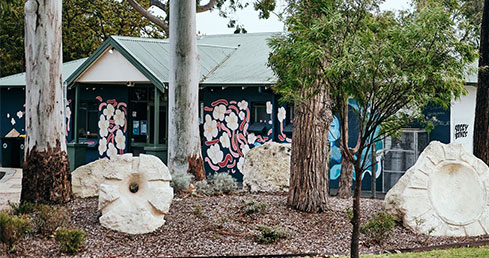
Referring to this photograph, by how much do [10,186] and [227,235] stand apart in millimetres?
10385

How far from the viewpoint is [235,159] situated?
19.8m

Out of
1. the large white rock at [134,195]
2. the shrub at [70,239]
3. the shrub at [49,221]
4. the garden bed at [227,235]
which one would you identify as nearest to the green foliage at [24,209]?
the garden bed at [227,235]

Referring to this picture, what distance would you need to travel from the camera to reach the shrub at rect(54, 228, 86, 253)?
27.6 ft

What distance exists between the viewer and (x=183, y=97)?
13.7 meters

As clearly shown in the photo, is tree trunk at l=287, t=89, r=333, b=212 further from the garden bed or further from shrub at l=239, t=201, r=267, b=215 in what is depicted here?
shrub at l=239, t=201, r=267, b=215

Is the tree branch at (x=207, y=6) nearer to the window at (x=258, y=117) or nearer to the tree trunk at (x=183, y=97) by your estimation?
the window at (x=258, y=117)

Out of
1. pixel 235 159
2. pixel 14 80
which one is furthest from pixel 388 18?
pixel 14 80

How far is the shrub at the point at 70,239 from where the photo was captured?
8422mm

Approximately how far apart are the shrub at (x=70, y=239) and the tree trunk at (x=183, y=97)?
515 centimetres

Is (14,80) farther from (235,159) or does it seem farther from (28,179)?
(28,179)

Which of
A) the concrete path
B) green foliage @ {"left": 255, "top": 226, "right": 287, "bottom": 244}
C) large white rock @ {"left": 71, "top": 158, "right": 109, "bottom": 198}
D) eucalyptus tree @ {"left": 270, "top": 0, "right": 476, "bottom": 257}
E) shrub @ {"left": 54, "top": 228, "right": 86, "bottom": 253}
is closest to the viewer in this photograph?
eucalyptus tree @ {"left": 270, "top": 0, "right": 476, "bottom": 257}

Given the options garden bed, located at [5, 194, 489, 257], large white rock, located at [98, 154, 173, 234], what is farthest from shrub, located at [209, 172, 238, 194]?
large white rock, located at [98, 154, 173, 234]

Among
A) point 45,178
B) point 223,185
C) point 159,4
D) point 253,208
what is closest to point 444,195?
point 253,208

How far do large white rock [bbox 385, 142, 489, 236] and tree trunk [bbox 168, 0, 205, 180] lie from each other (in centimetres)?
471
